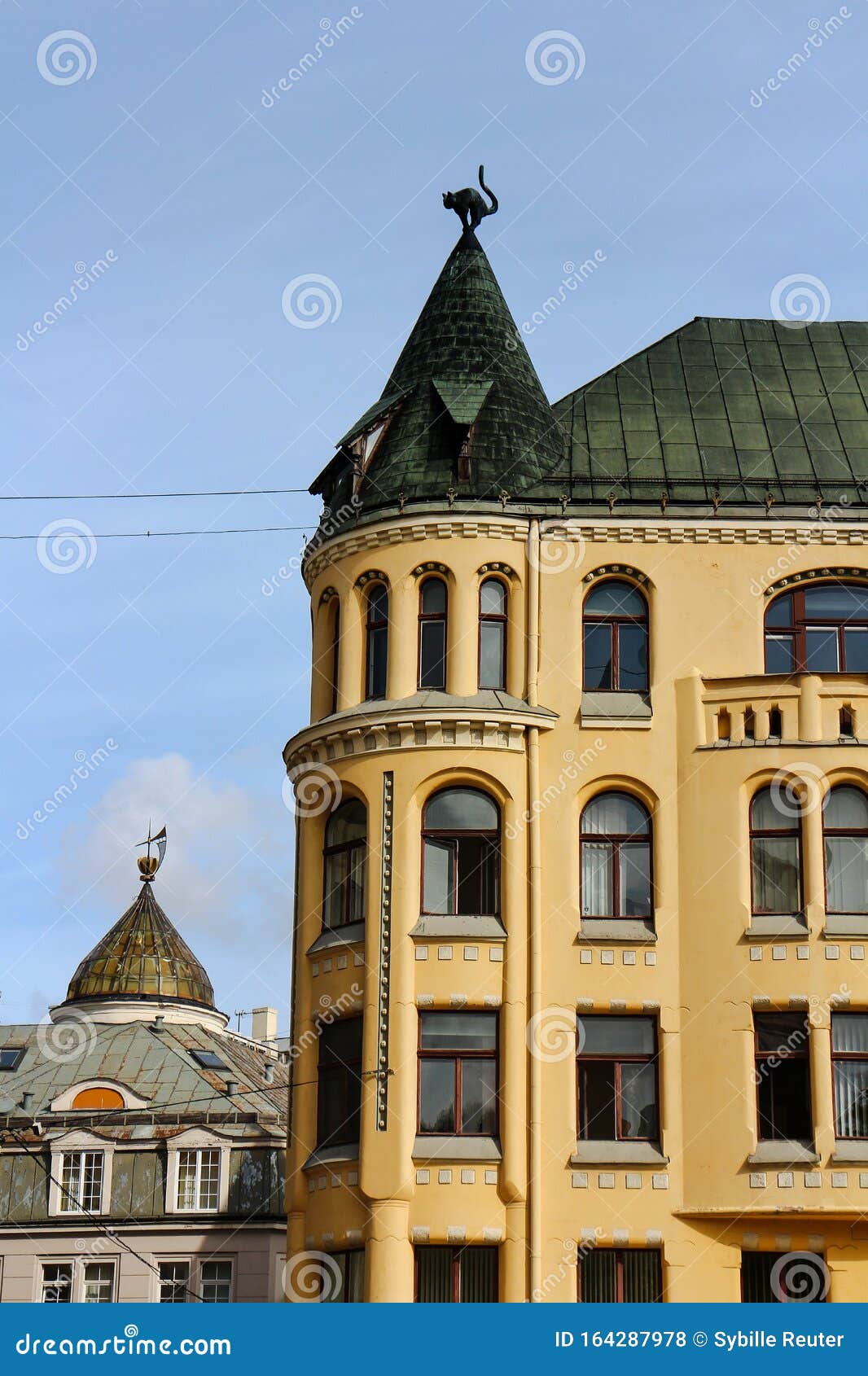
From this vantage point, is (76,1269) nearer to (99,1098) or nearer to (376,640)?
(99,1098)

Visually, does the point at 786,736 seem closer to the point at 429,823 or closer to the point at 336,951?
the point at 429,823

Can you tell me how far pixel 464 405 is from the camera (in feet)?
134

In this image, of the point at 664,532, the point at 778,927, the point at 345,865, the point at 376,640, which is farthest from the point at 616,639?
the point at 345,865

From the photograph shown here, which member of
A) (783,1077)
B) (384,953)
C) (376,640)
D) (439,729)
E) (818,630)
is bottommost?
(783,1077)

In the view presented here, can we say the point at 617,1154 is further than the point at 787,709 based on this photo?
No

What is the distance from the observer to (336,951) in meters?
38.4

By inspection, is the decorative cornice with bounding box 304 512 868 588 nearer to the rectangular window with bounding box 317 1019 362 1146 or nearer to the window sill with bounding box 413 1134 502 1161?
the rectangular window with bounding box 317 1019 362 1146

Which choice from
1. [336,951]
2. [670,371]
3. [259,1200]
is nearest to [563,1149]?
[336,951]

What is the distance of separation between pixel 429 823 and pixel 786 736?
21.7 feet

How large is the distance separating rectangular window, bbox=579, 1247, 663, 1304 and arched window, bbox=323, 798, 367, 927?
729 cm

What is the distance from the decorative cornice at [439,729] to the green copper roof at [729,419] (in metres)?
4.84

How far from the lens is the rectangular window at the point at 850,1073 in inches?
1415

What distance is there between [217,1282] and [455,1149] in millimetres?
23281

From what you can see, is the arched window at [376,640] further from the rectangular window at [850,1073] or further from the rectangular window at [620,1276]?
the rectangular window at [620,1276]
